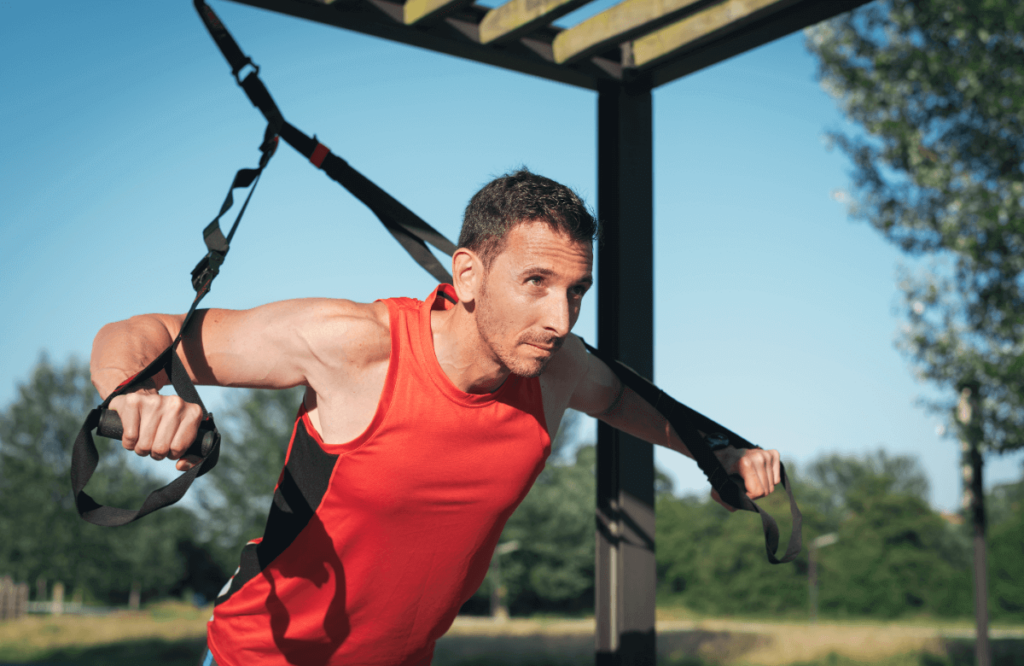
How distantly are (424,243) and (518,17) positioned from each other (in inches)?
34.5

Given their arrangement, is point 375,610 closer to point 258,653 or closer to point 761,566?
point 258,653

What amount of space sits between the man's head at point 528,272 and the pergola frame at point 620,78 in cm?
90

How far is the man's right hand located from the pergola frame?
1.64 meters

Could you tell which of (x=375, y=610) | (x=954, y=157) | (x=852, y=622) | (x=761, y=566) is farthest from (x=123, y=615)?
(x=375, y=610)

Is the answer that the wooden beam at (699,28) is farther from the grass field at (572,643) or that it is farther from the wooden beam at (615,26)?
the grass field at (572,643)

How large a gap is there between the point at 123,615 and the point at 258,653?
2530cm

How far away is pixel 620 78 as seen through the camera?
3018mm

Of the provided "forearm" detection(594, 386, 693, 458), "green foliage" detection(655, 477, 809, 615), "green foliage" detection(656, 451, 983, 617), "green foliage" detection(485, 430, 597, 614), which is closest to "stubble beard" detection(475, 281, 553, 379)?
"forearm" detection(594, 386, 693, 458)

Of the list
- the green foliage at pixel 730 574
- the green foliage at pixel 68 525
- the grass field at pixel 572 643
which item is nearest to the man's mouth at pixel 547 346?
the grass field at pixel 572 643

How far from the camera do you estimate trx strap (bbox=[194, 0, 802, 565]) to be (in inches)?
78.0

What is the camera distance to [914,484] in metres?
38.3

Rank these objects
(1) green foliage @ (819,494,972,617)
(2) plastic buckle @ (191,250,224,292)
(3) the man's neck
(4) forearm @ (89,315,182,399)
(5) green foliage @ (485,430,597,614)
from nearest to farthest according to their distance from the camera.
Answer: (4) forearm @ (89,315,182,399)
(2) plastic buckle @ (191,250,224,292)
(3) the man's neck
(1) green foliage @ (819,494,972,617)
(5) green foliage @ (485,430,597,614)

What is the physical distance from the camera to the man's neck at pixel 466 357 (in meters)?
1.97

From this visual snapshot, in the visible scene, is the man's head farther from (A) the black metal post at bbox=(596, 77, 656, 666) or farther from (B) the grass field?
(B) the grass field
